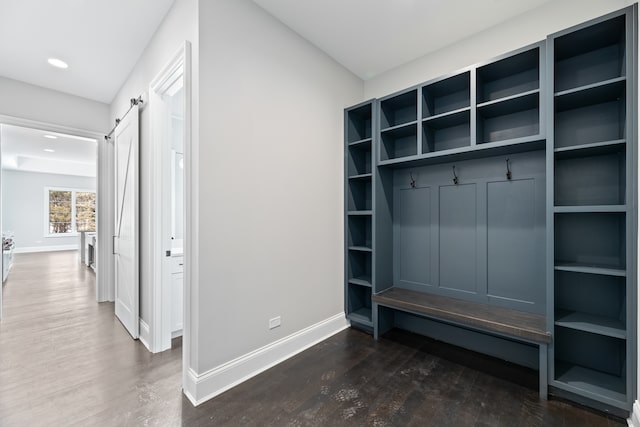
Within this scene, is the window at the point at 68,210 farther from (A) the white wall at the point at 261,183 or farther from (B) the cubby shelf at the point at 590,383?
(B) the cubby shelf at the point at 590,383

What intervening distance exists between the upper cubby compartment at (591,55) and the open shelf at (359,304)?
2577 millimetres

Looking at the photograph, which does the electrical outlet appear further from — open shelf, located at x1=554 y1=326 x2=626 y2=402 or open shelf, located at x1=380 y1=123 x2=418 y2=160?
open shelf, located at x1=554 y1=326 x2=626 y2=402

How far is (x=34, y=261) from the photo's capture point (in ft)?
23.8

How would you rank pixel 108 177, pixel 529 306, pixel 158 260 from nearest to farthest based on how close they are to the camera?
1. pixel 529 306
2. pixel 158 260
3. pixel 108 177

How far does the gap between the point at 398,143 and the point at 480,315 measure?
186 centimetres

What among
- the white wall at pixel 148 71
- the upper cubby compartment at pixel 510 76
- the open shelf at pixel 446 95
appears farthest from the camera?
the open shelf at pixel 446 95

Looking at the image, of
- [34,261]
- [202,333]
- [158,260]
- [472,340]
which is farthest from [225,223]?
[34,261]

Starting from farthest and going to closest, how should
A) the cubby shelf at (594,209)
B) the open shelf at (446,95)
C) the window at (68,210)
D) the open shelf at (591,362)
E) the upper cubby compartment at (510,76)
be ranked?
the window at (68,210) < the open shelf at (446,95) < the upper cubby compartment at (510,76) < the open shelf at (591,362) < the cubby shelf at (594,209)

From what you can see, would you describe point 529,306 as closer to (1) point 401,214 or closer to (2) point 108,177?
(1) point 401,214

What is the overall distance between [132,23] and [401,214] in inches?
122

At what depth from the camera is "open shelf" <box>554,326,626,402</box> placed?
5.66ft

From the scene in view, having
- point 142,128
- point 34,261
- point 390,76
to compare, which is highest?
point 390,76

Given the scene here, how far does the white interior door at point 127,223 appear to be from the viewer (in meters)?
2.70

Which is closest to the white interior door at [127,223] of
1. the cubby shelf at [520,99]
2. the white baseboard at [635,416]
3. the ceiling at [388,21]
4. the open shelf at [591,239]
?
the ceiling at [388,21]
